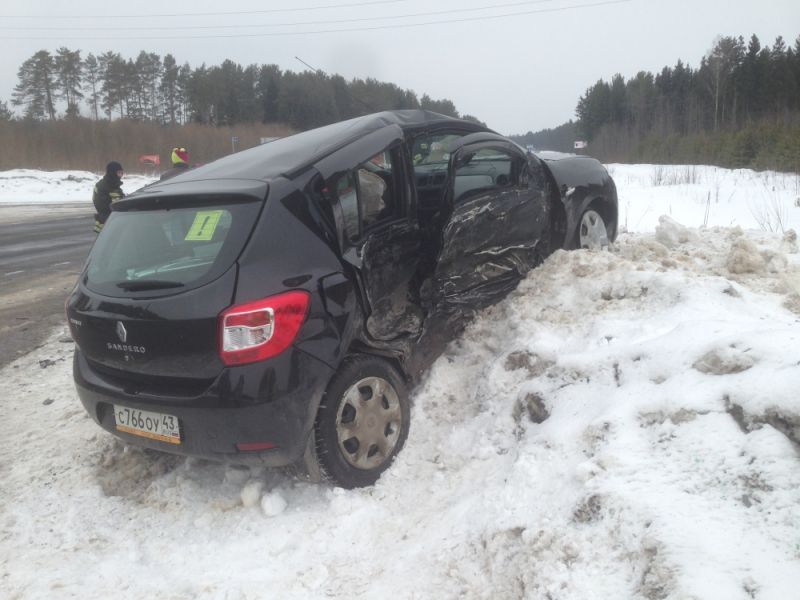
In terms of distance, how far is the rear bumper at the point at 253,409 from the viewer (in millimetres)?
2762

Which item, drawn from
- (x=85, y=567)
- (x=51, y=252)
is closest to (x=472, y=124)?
(x=85, y=567)

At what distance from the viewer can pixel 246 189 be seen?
3031 millimetres

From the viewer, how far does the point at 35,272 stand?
956cm

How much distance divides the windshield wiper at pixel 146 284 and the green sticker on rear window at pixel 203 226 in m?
0.26

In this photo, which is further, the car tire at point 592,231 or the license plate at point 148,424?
the car tire at point 592,231

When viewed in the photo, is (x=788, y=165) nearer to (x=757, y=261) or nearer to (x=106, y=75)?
(x=757, y=261)

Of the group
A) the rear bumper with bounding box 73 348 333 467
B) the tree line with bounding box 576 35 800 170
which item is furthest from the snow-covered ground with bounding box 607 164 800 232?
the tree line with bounding box 576 35 800 170

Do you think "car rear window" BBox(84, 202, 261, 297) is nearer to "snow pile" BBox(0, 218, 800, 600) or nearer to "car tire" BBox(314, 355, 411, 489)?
"car tire" BBox(314, 355, 411, 489)

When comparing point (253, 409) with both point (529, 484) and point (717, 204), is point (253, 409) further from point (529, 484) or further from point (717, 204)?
point (717, 204)

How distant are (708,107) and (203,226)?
Answer: 75886 millimetres

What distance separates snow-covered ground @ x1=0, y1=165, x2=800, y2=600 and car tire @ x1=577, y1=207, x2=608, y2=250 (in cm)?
90

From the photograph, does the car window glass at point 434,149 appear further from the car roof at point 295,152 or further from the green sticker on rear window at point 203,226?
the green sticker on rear window at point 203,226

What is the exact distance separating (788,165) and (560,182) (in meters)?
22.4

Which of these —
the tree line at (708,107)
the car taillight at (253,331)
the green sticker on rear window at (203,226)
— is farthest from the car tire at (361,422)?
the tree line at (708,107)
